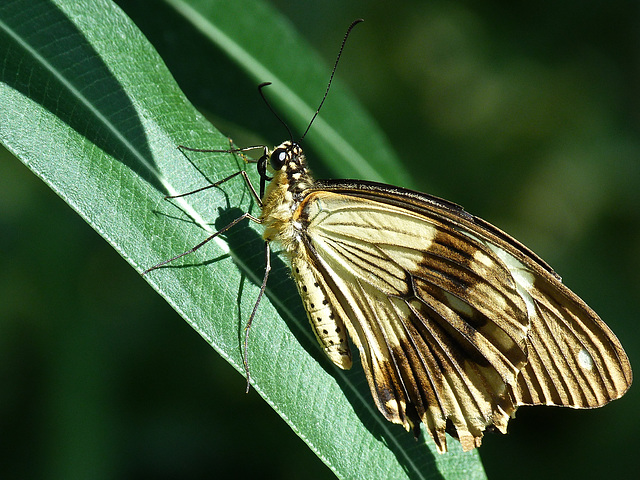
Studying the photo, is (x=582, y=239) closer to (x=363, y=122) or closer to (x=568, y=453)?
(x=568, y=453)

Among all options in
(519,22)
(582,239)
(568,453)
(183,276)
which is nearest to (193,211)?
(183,276)

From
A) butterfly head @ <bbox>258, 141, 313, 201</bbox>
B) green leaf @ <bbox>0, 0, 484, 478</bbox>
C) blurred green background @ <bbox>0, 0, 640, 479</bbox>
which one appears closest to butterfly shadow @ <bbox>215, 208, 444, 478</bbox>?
green leaf @ <bbox>0, 0, 484, 478</bbox>

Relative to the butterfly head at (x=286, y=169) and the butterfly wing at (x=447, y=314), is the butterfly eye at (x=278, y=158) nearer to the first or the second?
the butterfly head at (x=286, y=169)

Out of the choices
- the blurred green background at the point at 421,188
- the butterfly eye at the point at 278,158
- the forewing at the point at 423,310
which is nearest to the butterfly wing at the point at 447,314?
the forewing at the point at 423,310

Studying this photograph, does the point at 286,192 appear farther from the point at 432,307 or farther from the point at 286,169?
the point at 432,307

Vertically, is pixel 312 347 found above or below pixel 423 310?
below

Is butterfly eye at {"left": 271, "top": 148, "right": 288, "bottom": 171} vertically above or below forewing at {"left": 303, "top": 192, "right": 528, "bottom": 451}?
above

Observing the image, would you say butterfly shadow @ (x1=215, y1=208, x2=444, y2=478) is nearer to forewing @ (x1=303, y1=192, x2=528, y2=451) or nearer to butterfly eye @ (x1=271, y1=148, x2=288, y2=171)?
forewing @ (x1=303, y1=192, x2=528, y2=451)

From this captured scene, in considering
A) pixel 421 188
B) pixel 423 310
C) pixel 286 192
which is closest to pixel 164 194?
pixel 286 192
